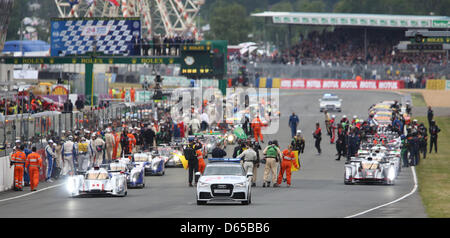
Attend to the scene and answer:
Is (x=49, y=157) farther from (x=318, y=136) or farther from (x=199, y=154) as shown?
(x=318, y=136)

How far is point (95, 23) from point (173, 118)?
7.02m

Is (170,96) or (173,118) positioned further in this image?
(170,96)

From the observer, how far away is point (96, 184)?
24438 mm

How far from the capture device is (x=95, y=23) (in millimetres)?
49938

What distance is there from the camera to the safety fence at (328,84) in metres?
75.3

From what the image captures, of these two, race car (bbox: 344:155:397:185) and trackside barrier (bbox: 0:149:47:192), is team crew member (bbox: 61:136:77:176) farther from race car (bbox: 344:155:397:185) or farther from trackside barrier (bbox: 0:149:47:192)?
race car (bbox: 344:155:397:185)

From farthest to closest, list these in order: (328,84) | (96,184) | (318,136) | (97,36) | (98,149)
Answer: (328,84) < (97,36) < (318,136) < (98,149) < (96,184)

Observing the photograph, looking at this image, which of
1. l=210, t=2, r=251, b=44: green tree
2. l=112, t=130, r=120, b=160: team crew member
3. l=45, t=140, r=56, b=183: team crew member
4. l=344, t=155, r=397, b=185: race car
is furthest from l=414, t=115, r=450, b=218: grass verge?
l=210, t=2, r=251, b=44: green tree

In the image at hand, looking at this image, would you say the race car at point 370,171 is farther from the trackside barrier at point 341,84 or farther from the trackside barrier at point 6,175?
the trackside barrier at point 341,84

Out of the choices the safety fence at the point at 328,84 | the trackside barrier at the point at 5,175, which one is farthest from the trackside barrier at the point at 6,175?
the safety fence at the point at 328,84

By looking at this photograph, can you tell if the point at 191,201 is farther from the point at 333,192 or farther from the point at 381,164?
the point at 381,164

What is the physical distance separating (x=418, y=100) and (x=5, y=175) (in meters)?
44.3

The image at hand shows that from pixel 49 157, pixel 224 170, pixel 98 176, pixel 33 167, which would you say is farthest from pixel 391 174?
pixel 49 157
